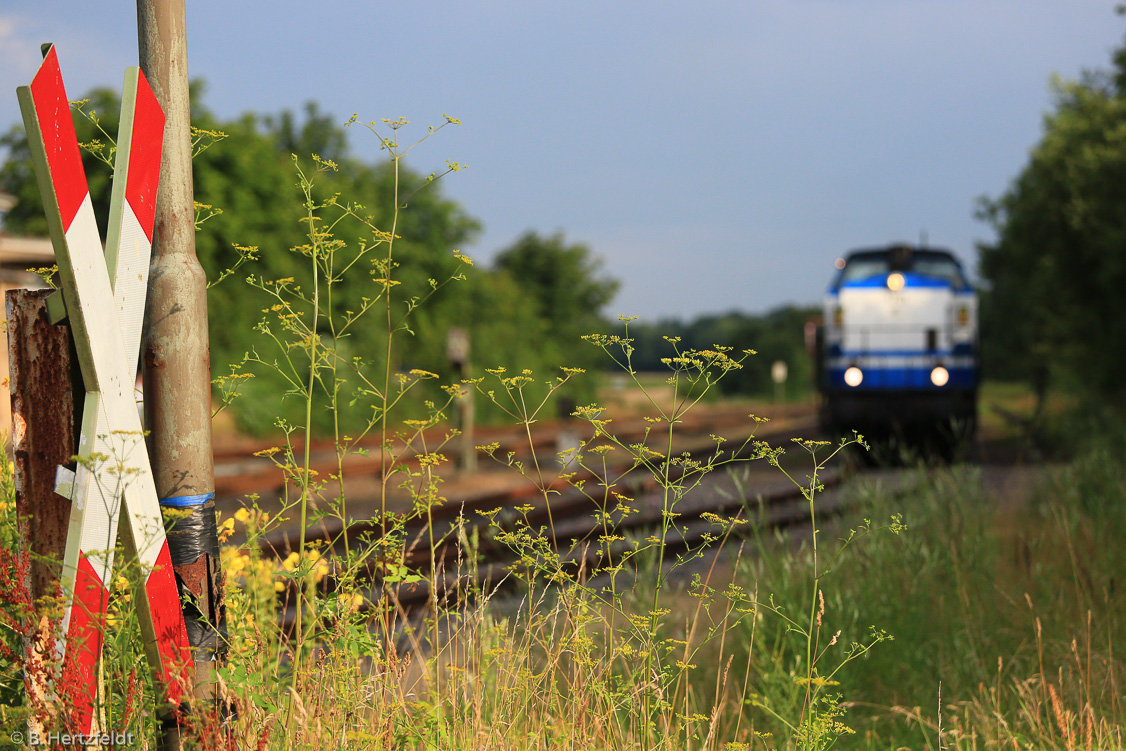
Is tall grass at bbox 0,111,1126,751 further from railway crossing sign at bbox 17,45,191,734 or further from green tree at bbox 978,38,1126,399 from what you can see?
green tree at bbox 978,38,1126,399

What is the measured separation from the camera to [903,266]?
40.0 feet

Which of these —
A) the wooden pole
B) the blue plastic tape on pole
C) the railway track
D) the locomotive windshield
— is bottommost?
the railway track

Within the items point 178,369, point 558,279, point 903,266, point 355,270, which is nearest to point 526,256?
point 558,279

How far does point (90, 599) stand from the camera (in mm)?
2287

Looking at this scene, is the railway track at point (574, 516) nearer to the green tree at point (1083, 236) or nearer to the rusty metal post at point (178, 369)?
the rusty metal post at point (178, 369)

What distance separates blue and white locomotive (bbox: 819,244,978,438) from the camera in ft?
38.6

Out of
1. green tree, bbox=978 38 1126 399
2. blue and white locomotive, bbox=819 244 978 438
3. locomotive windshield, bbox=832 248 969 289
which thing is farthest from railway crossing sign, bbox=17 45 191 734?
green tree, bbox=978 38 1126 399

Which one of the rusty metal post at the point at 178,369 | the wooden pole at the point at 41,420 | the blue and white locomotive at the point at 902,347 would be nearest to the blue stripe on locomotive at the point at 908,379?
the blue and white locomotive at the point at 902,347

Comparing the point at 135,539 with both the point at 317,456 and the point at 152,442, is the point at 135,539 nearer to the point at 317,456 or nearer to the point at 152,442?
the point at 152,442

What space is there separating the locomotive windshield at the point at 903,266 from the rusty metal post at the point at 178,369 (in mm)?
10849

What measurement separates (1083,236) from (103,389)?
2016 centimetres

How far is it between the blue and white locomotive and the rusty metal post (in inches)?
412

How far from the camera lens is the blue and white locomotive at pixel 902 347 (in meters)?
11.8

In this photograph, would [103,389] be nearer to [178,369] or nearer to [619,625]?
[178,369]
